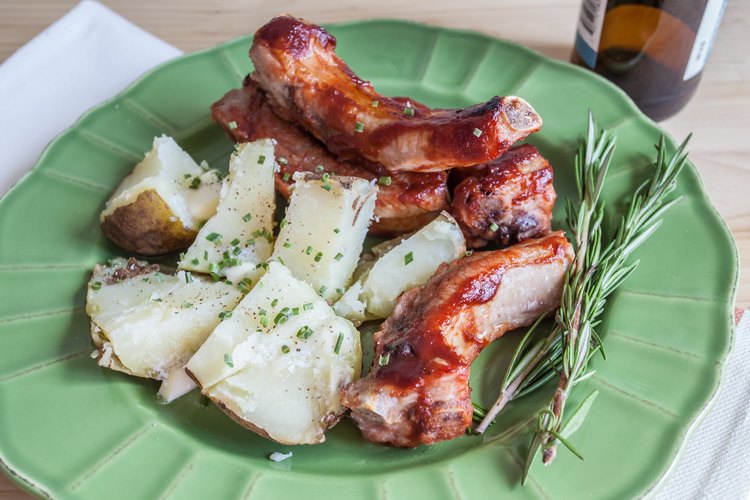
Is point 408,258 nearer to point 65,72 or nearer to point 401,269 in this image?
point 401,269

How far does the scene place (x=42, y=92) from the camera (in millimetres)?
3236

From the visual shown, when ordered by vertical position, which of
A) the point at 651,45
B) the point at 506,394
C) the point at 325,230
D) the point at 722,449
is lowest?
the point at 722,449

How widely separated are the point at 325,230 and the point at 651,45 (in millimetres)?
1530

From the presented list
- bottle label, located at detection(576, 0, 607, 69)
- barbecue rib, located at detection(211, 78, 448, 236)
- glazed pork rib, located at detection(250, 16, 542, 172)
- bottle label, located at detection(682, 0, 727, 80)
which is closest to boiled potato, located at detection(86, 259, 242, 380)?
barbecue rib, located at detection(211, 78, 448, 236)

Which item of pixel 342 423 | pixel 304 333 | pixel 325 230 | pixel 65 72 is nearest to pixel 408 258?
pixel 325 230

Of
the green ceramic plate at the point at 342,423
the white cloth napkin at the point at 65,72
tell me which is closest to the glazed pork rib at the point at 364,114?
the green ceramic plate at the point at 342,423

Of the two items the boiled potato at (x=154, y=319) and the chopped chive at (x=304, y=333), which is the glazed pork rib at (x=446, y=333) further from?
the boiled potato at (x=154, y=319)

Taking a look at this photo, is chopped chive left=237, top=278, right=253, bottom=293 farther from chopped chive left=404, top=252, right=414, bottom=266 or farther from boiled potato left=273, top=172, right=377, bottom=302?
chopped chive left=404, top=252, right=414, bottom=266

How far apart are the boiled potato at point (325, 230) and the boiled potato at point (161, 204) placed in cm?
34

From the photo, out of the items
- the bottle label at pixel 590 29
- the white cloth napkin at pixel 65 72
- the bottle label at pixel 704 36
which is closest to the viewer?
the bottle label at pixel 704 36

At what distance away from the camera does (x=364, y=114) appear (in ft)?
8.19

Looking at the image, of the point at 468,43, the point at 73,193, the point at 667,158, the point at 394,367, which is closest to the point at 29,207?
the point at 73,193

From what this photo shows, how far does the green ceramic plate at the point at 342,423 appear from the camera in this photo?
6.57ft

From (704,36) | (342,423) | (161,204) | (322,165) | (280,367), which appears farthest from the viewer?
(704,36)
